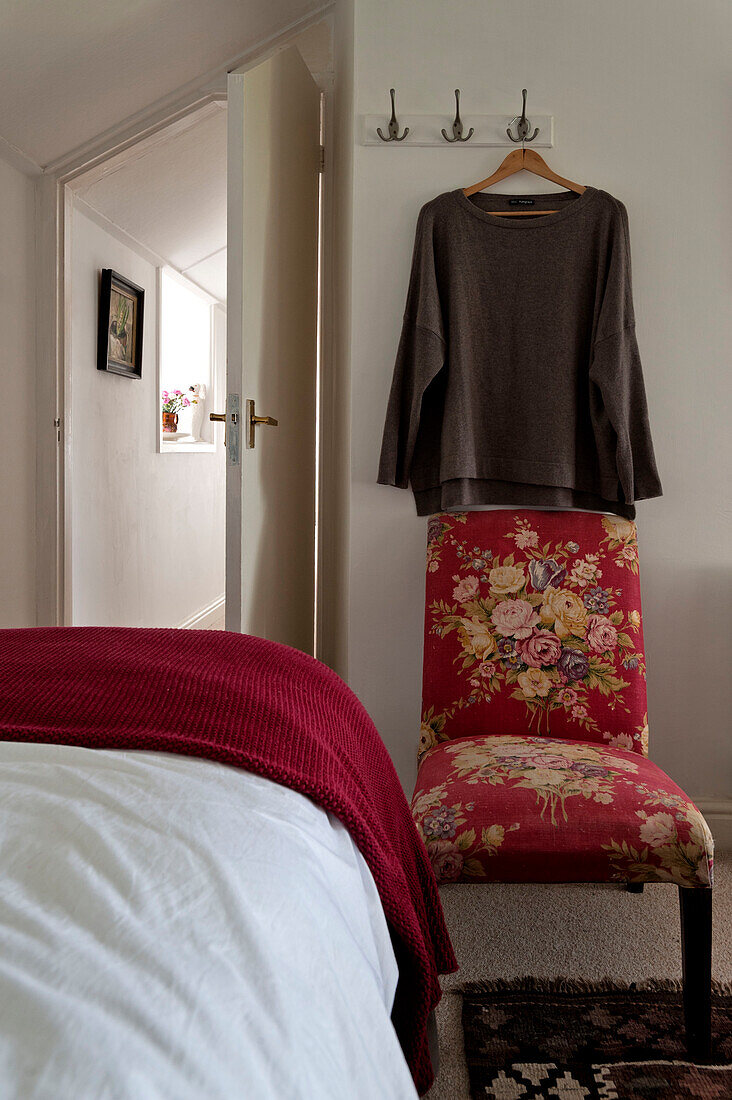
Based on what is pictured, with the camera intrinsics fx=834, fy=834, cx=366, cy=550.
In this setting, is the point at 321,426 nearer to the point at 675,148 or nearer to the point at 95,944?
the point at 675,148

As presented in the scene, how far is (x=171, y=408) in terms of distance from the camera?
459 centimetres

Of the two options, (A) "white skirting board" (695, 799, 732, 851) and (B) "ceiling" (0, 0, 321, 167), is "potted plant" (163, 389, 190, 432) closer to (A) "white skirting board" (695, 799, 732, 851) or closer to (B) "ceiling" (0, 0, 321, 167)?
(B) "ceiling" (0, 0, 321, 167)

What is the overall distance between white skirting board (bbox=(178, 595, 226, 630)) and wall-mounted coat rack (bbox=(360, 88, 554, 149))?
3.04 meters

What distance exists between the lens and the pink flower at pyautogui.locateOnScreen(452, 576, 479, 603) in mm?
1852

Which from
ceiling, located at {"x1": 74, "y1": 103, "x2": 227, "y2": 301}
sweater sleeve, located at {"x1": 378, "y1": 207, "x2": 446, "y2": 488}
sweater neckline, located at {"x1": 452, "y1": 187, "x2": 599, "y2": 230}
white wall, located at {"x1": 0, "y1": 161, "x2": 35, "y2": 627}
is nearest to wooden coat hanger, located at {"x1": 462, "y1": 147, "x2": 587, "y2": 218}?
sweater neckline, located at {"x1": 452, "y1": 187, "x2": 599, "y2": 230}

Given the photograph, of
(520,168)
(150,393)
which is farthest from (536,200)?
(150,393)

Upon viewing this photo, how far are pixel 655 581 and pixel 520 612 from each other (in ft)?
1.61

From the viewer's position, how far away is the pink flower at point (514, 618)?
183cm

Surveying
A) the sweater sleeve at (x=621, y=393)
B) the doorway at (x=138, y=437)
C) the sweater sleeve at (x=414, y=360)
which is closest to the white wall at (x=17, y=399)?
the doorway at (x=138, y=437)

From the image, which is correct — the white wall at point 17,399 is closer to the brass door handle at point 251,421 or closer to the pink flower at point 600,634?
the brass door handle at point 251,421

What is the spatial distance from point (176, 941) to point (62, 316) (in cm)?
281

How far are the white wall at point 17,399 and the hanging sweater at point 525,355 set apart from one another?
4.64 feet

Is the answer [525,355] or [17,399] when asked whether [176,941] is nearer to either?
[525,355]

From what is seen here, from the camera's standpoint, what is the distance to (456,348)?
1.99m
